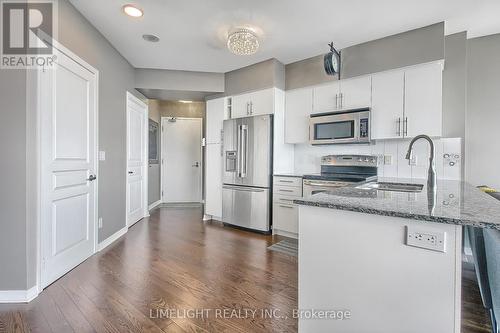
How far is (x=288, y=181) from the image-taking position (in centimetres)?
346

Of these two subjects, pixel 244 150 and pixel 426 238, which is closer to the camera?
pixel 426 238

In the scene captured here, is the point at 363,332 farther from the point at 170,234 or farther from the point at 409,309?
the point at 170,234

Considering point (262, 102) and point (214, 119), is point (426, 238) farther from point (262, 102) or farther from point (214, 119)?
point (214, 119)

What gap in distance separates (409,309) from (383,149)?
2.60m

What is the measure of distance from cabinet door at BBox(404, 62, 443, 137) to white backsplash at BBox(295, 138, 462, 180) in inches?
10.6

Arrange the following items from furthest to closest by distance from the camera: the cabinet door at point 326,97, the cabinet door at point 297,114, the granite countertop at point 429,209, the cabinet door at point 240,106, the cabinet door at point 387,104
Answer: the cabinet door at point 240,106
the cabinet door at point 297,114
the cabinet door at point 326,97
the cabinet door at point 387,104
the granite countertop at point 429,209

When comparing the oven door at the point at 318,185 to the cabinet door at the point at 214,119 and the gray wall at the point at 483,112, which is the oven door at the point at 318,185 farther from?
the cabinet door at the point at 214,119

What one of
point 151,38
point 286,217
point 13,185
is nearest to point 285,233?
point 286,217

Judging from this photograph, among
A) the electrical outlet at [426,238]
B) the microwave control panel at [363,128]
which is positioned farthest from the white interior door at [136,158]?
the electrical outlet at [426,238]

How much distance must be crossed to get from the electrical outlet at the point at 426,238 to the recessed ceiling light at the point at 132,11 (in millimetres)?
2835

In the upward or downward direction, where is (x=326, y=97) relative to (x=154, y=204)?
upward

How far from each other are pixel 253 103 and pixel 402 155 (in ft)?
7.04

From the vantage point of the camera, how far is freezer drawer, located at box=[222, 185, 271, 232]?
3.62m

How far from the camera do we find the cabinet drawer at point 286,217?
338cm
